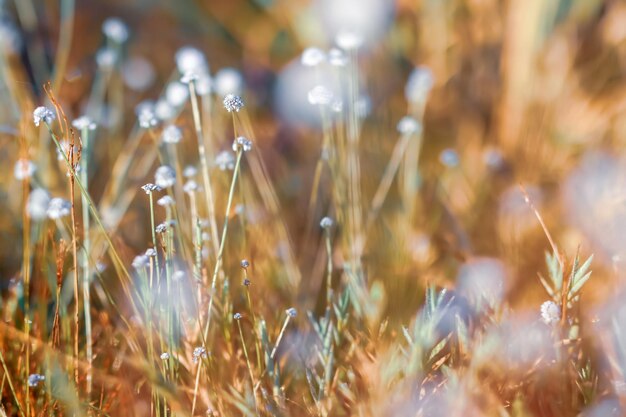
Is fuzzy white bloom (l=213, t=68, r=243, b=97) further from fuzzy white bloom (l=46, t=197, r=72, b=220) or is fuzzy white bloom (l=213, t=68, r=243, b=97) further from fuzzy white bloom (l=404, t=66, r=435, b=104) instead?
fuzzy white bloom (l=46, t=197, r=72, b=220)

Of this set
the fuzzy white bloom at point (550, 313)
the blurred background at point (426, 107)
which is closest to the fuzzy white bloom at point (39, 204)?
the blurred background at point (426, 107)

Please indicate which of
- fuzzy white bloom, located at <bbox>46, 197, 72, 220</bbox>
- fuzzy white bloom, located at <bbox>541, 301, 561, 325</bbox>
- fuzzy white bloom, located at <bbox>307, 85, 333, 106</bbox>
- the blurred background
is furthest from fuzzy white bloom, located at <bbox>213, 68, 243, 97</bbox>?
fuzzy white bloom, located at <bbox>541, 301, 561, 325</bbox>

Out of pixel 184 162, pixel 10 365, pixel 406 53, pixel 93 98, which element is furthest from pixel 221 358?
pixel 406 53

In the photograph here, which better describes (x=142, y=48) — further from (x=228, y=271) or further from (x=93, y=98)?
(x=228, y=271)

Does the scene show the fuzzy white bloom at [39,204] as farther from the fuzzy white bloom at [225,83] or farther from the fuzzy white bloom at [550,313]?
the fuzzy white bloom at [550,313]

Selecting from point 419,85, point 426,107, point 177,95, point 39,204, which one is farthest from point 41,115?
point 426,107

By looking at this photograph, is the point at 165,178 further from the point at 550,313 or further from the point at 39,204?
the point at 550,313
